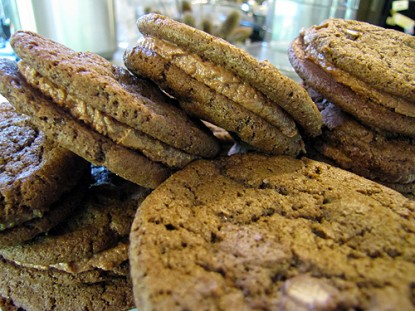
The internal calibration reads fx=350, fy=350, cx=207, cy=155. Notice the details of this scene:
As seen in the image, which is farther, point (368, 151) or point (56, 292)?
point (368, 151)

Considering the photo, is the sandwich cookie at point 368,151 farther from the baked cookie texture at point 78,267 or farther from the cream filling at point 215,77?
the baked cookie texture at point 78,267

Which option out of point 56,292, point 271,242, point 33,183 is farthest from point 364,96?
point 56,292

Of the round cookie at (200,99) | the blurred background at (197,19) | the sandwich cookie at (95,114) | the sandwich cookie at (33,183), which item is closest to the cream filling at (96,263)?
the sandwich cookie at (33,183)

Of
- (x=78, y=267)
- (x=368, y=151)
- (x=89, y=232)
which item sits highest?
(x=368, y=151)

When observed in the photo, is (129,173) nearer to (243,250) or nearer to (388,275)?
(243,250)

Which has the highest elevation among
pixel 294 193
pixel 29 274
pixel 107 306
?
pixel 294 193

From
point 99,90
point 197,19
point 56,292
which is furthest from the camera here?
point 197,19

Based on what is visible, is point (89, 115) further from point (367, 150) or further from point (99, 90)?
point (367, 150)

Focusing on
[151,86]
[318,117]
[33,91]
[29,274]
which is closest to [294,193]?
[318,117]

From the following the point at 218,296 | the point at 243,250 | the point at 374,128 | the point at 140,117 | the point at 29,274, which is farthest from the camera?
the point at 374,128
